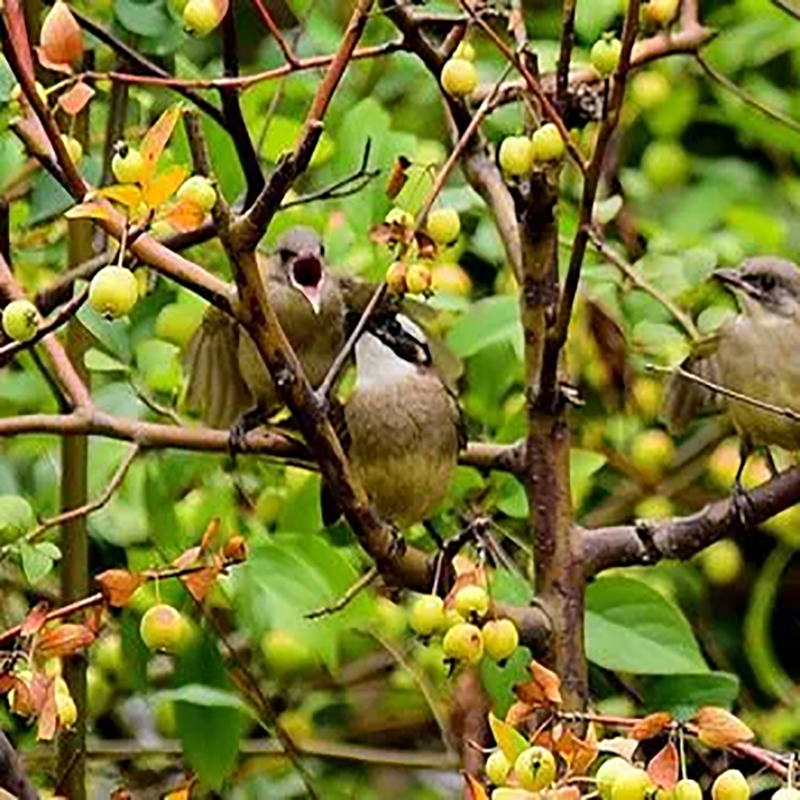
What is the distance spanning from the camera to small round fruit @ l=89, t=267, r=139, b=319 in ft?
4.51

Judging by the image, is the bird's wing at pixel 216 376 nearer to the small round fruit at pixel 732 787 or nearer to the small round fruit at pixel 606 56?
the small round fruit at pixel 606 56

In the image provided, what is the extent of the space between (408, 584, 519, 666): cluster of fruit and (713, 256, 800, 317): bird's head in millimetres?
859

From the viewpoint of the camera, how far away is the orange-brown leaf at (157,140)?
1.40 metres

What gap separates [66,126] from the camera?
80.1 inches

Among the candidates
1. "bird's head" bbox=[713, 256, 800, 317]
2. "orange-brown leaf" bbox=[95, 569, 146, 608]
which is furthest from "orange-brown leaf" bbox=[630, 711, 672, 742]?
"bird's head" bbox=[713, 256, 800, 317]

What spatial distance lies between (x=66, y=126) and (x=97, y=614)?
2.08ft

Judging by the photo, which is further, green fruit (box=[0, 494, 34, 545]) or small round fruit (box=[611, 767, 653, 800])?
green fruit (box=[0, 494, 34, 545])

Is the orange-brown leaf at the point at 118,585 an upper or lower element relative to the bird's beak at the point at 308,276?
lower

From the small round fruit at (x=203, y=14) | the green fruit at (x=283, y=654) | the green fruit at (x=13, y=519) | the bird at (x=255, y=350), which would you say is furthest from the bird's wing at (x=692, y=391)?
the small round fruit at (x=203, y=14)

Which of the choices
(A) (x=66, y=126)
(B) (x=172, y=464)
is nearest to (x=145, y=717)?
(B) (x=172, y=464)

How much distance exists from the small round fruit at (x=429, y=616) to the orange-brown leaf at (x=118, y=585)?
0.70 feet

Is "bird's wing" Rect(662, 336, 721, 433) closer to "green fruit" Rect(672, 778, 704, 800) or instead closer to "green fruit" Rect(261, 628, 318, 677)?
"green fruit" Rect(261, 628, 318, 677)

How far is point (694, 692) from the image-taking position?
202 cm

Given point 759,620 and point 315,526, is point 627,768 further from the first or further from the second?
point 759,620
